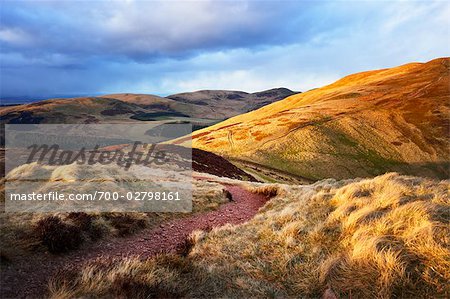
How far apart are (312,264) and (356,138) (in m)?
82.0

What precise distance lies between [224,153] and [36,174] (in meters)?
58.4

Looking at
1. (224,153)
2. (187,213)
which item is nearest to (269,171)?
(224,153)

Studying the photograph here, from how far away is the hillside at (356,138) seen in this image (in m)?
69.4

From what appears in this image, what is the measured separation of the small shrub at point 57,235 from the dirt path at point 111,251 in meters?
0.33

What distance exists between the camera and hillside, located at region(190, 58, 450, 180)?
69.4 meters

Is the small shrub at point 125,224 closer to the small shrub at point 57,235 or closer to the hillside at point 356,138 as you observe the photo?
Answer: the small shrub at point 57,235

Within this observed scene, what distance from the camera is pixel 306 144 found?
7631 cm

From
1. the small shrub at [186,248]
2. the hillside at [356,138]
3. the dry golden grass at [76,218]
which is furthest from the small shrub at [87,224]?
the hillside at [356,138]

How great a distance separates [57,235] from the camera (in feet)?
33.7

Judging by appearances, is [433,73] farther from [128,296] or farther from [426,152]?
[128,296]

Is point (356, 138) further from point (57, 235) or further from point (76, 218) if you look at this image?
point (57, 235)

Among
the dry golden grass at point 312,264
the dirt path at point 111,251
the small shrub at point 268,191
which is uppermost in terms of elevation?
the dry golden grass at point 312,264

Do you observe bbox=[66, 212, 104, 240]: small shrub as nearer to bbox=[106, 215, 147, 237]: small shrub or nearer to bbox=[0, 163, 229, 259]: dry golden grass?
bbox=[0, 163, 229, 259]: dry golden grass

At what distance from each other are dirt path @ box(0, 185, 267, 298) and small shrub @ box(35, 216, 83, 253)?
33 cm
